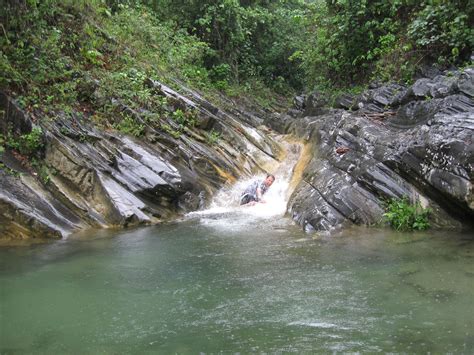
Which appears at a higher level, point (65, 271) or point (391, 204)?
point (391, 204)

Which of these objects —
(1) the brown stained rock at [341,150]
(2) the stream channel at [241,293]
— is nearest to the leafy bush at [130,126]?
(2) the stream channel at [241,293]

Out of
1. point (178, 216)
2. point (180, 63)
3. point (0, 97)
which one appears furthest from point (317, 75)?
point (0, 97)

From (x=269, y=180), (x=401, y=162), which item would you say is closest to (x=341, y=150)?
(x=401, y=162)

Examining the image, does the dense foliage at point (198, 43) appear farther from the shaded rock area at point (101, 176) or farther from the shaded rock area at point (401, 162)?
the shaded rock area at point (401, 162)

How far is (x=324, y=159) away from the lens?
12758 millimetres

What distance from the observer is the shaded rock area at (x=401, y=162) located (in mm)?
9219

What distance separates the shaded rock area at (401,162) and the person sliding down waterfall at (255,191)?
134 centimetres

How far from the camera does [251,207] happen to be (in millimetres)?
12805

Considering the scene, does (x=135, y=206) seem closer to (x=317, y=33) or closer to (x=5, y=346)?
(x=5, y=346)

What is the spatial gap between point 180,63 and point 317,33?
623cm

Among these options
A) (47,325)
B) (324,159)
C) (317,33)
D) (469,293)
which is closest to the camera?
(47,325)

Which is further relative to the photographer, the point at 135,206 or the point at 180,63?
the point at 180,63

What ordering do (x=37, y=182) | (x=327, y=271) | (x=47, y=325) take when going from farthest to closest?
(x=37, y=182) < (x=327, y=271) < (x=47, y=325)

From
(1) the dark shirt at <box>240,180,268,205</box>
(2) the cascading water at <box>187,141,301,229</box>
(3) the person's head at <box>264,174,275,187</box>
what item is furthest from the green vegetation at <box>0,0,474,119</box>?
(3) the person's head at <box>264,174,275,187</box>
